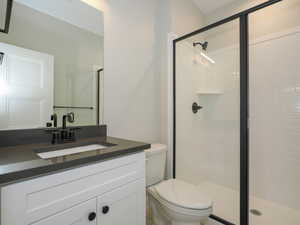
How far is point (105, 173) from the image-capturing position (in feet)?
2.68

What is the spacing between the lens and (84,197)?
0.73 m

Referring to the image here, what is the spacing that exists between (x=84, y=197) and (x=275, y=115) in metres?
1.88

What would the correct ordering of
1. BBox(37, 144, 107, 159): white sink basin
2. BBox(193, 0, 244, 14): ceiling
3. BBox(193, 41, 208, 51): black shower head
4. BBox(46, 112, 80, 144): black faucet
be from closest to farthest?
1. BBox(37, 144, 107, 159): white sink basin
2. BBox(46, 112, 80, 144): black faucet
3. BBox(193, 41, 208, 51): black shower head
4. BBox(193, 0, 244, 14): ceiling

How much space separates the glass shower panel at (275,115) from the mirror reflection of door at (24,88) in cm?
173

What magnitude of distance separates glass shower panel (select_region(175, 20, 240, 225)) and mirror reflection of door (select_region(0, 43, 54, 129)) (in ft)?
4.23

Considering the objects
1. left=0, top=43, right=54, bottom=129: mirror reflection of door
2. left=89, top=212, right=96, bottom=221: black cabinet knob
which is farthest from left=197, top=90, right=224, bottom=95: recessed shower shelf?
left=89, top=212, right=96, bottom=221: black cabinet knob

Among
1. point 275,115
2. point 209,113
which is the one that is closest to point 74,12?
point 209,113

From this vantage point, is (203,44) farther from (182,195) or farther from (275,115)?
(182,195)

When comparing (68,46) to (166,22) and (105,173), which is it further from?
(166,22)

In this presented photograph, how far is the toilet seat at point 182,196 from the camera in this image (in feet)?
3.70

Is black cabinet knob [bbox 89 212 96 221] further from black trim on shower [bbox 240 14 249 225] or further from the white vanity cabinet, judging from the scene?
black trim on shower [bbox 240 14 249 225]

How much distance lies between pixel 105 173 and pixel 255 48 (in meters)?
1.87

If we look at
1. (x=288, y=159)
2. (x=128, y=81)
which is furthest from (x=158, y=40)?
(x=288, y=159)

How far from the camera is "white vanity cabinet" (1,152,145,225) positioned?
0.57 meters
